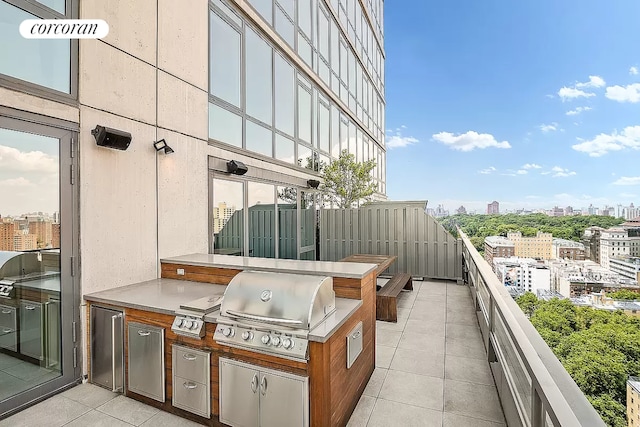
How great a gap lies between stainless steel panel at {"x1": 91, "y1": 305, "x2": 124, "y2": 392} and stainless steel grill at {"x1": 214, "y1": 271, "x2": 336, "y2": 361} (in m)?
1.15

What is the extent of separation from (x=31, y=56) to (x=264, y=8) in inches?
187

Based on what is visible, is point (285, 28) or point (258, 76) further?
point (285, 28)

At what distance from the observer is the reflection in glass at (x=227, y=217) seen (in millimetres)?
4914

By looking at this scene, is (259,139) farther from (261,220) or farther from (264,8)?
(264,8)

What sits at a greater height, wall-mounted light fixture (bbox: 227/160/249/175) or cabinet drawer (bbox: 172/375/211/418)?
wall-mounted light fixture (bbox: 227/160/249/175)

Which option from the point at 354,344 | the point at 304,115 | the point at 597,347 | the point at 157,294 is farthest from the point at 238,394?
the point at 304,115

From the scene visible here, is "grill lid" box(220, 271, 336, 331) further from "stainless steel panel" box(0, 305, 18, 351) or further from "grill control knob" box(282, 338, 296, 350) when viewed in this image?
"stainless steel panel" box(0, 305, 18, 351)

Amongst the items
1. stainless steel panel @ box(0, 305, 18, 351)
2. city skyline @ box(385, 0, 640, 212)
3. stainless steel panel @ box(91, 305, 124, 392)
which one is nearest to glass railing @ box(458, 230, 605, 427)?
city skyline @ box(385, 0, 640, 212)

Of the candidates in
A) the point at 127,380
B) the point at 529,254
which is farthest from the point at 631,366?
the point at 127,380

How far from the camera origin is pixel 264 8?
630cm

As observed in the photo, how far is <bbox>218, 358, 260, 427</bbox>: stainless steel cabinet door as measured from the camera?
2123 millimetres

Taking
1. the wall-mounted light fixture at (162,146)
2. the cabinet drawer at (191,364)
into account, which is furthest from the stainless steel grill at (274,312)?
the wall-mounted light fixture at (162,146)

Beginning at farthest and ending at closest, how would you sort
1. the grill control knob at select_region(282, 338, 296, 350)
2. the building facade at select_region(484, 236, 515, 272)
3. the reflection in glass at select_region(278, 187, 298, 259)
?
the reflection in glass at select_region(278, 187, 298, 259)
the building facade at select_region(484, 236, 515, 272)
the grill control knob at select_region(282, 338, 296, 350)

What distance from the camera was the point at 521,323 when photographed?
6.73 ft
